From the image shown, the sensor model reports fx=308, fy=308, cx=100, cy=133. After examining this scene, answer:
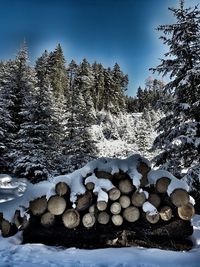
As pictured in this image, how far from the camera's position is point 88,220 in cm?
797

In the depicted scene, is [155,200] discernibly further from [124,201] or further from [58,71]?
[58,71]

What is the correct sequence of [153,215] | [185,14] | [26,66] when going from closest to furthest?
[153,215] < [185,14] < [26,66]

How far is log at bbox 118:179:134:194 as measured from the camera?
26.8 feet

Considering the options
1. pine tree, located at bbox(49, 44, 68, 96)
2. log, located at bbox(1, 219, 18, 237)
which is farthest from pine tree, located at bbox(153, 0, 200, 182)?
pine tree, located at bbox(49, 44, 68, 96)

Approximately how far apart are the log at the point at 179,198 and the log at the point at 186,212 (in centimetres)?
11

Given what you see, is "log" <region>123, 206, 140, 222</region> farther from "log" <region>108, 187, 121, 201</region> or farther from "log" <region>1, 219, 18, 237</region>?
"log" <region>1, 219, 18, 237</region>

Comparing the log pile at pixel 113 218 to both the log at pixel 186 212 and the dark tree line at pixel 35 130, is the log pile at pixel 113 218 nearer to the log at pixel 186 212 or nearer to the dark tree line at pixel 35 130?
the log at pixel 186 212

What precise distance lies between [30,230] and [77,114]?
1981 centimetres

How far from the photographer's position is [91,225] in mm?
7965

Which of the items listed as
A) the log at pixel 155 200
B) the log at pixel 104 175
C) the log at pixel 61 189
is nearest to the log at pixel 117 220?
the log at pixel 155 200

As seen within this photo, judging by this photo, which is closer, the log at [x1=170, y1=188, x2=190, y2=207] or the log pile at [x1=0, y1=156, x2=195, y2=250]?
the log pile at [x1=0, y1=156, x2=195, y2=250]

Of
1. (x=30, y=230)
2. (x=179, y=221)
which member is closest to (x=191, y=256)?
(x=179, y=221)

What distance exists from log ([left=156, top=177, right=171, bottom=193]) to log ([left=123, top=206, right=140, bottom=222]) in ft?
2.71

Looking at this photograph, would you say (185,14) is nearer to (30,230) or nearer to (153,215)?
(153,215)
